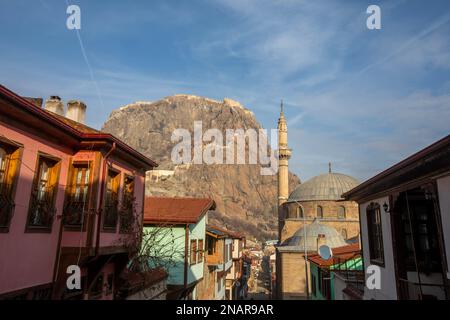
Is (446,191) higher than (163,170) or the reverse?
the reverse

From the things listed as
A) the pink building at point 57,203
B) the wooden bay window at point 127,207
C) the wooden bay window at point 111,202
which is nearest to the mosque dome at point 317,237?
the wooden bay window at point 127,207

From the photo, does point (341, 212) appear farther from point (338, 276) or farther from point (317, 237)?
point (338, 276)

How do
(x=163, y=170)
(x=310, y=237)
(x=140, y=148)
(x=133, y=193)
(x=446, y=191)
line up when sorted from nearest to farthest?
(x=446, y=191) < (x=133, y=193) < (x=310, y=237) < (x=163, y=170) < (x=140, y=148)

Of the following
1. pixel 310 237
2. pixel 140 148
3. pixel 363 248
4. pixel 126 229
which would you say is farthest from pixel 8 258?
pixel 140 148

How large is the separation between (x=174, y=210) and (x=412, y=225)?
1203 cm

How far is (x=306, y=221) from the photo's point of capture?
4622cm

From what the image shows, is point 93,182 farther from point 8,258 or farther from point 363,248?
point 363,248

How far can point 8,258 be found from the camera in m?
6.54

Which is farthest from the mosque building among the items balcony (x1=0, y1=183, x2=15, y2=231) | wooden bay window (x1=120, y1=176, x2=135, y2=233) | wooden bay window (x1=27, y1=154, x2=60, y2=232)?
balcony (x1=0, y1=183, x2=15, y2=231)

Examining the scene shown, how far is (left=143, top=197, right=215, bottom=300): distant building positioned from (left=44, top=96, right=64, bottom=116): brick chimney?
6.43 metres

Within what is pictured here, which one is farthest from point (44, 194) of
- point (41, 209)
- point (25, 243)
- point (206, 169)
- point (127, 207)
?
point (206, 169)

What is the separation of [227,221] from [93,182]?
352 feet

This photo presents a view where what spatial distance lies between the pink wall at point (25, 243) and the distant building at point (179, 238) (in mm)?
7369

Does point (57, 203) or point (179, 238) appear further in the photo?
point (179, 238)
